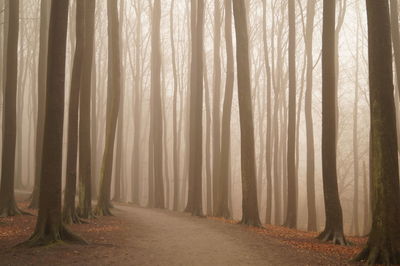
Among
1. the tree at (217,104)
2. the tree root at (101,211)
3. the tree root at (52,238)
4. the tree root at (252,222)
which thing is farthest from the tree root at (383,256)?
the tree at (217,104)

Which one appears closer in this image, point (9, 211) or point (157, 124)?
point (9, 211)

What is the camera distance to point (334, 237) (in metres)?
11.4

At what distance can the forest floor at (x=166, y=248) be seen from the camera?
7.65 m

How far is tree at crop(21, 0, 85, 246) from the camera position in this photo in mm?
8531

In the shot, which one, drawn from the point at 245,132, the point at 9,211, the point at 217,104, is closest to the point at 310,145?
the point at 217,104

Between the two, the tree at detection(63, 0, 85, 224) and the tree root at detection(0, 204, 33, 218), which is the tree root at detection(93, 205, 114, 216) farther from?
the tree root at detection(0, 204, 33, 218)

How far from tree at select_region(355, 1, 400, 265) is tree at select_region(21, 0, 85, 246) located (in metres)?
6.59

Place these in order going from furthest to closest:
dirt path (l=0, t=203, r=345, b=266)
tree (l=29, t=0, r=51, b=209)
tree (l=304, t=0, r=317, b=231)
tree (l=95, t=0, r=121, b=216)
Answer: tree (l=304, t=0, r=317, b=231) → tree (l=29, t=0, r=51, b=209) → tree (l=95, t=0, r=121, b=216) → dirt path (l=0, t=203, r=345, b=266)

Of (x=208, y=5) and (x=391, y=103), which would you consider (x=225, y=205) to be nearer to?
(x=391, y=103)

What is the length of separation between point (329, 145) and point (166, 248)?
19.9 feet

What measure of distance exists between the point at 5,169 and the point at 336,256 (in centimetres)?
1054

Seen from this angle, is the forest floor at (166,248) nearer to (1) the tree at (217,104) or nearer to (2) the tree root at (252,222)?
(2) the tree root at (252,222)

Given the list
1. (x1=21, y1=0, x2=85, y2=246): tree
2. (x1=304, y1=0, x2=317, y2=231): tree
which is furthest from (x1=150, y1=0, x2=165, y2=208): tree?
(x1=21, y1=0, x2=85, y2=246): tree

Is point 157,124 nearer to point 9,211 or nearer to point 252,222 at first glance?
point 252,222
